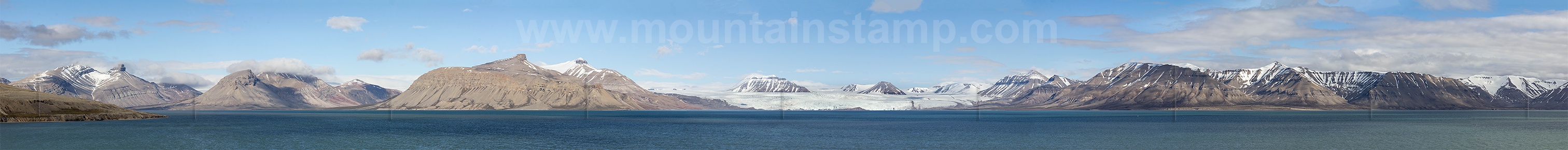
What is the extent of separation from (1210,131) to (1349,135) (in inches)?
647

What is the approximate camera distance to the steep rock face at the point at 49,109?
468ft

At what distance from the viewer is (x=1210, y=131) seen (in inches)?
4454

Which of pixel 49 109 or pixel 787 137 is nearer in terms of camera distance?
pixel 787 137

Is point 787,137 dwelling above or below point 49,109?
below

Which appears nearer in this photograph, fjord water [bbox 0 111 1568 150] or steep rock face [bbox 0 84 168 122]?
fjord water [bbox 0 111 1568 150]

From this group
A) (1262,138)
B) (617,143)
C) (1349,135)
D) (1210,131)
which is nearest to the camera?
(617,143)

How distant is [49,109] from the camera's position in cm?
15662

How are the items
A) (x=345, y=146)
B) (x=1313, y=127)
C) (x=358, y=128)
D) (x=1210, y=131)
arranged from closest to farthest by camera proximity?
(x=345, y=146)
(x=1210, y=131)
(x=1313, y=127)
(x=358, y=128)

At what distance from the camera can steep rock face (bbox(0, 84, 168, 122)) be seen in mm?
142625

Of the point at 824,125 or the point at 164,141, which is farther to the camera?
Answer: the point at 824,125

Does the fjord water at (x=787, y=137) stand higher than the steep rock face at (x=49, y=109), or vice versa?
the steep rock face at (x=49, y=109)

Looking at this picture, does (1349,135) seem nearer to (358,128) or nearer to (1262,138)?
(1262,138)

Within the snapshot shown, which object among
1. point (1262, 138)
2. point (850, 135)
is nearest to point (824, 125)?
point (850, 135)

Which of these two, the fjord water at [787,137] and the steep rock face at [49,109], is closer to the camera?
the fjord water at [787,137]
